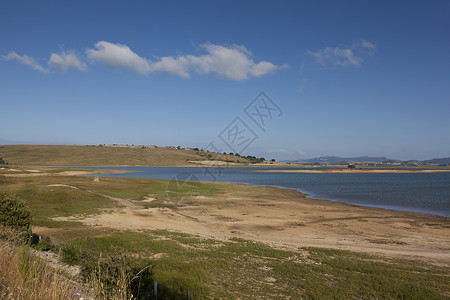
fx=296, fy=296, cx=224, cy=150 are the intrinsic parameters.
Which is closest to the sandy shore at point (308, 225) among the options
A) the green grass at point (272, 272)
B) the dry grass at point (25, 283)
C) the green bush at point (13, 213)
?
the green grass at point (272, 272)

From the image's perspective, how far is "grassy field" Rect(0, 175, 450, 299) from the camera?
1168 centimetres

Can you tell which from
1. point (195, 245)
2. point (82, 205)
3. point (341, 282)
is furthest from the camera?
point (82, 205)

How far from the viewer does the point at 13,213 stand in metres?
16.1

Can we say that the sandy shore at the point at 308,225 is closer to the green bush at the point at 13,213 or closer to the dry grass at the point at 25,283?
the green bush at the point at 13,213

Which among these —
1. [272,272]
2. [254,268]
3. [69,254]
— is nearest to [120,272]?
[69,254]

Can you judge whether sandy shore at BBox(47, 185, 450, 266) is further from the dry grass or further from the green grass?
the dry grass

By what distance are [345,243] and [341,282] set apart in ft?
31.3

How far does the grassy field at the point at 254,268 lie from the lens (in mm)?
11680

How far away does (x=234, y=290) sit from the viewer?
38.7 feet

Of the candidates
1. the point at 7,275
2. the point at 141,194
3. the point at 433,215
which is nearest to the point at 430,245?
the point at 433,215

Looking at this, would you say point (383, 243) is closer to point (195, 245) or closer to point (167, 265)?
point (195, 245)

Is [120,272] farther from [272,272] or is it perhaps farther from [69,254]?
[272,272]

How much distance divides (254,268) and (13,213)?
1325cm

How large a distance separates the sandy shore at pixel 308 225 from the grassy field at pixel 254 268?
248 cm
